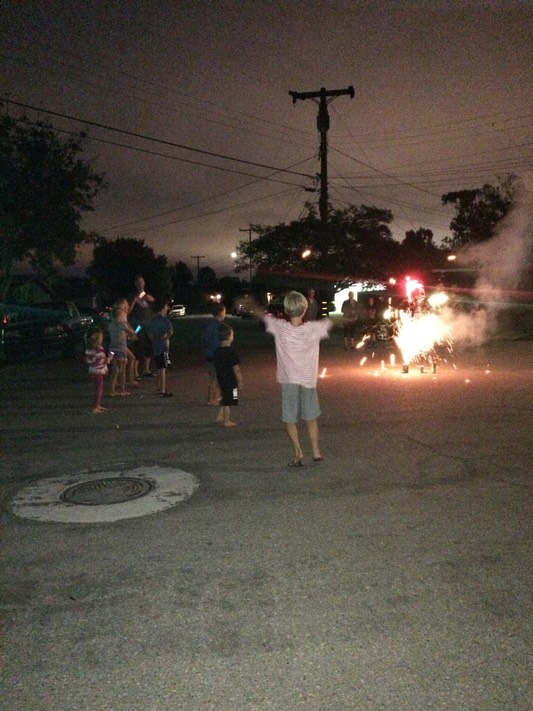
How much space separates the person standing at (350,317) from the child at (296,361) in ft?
43.4

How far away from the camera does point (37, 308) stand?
61.3 feet

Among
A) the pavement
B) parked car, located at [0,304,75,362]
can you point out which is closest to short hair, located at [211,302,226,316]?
the pavement

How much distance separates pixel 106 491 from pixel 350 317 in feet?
50.1

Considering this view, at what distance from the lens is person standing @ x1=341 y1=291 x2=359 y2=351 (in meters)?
20.1

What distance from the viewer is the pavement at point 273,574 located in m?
3.04

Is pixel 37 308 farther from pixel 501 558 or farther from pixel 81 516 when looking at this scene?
pixel 501 558

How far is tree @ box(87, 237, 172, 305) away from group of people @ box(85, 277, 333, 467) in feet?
214

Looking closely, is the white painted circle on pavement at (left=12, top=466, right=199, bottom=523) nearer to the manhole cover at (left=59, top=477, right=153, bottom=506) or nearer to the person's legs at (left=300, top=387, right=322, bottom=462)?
the manhole cover at (left=59, top=477, right=153, bottom=506)

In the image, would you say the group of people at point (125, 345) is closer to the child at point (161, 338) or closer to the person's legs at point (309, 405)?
the child at point (161, 338)

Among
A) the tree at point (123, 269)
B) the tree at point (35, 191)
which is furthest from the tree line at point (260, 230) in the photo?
the tree at point (123, 269)

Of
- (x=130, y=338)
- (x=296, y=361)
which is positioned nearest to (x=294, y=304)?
(x=296, y=361)

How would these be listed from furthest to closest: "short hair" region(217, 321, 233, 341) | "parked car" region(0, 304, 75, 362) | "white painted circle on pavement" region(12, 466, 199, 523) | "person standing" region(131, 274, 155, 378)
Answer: "parked car" region(0, 304, 75, 362)
"person standing" region(131, 274, 155, 378)
"short hair" region(217, 321, 233, 341)
"white painted circle on pavement" region(12, 466, 199, 523)

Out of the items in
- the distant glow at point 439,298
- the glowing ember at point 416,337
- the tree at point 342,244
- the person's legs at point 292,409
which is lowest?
the person's legs at point 292,409

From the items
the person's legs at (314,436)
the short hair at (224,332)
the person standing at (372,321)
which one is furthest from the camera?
the person standing at (372,321)
